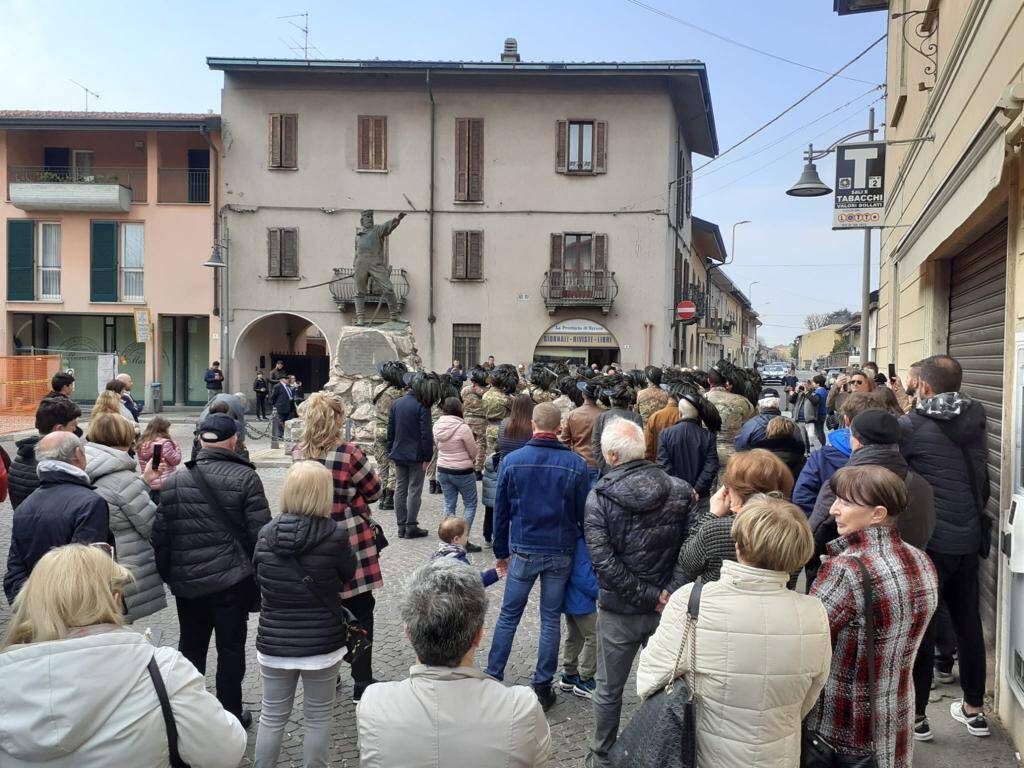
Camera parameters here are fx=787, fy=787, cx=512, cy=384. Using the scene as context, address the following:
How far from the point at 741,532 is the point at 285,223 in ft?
81.0

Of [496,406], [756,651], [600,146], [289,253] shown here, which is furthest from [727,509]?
[289,253]

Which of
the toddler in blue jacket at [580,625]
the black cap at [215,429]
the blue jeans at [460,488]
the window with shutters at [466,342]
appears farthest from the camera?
the window with shutters at [466,342]

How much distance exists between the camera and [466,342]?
25.6 metres

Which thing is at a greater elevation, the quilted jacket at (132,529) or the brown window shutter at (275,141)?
the brown window shutter at (275,141)

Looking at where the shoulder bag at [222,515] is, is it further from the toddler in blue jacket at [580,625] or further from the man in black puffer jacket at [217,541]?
the toddler in blue jacket at [580,625]

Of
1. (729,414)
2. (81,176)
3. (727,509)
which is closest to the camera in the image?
(727,509)

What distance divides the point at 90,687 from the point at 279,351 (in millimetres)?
27307

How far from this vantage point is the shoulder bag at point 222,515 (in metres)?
3.79

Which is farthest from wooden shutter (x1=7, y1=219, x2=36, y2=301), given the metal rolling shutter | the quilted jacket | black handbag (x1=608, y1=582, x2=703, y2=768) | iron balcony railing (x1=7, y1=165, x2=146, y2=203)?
black handbag (x1=608, y1=582, x2=703, y2=768)

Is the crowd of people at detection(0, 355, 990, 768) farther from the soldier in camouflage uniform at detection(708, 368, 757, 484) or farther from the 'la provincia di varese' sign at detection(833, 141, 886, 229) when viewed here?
the 'la provincia di varese' sign at detection(833, 141, 886, 229)

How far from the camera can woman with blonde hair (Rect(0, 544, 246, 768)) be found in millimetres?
2029

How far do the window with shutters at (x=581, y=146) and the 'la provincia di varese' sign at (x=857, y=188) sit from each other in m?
15.5

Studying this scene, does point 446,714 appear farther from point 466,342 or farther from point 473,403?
point 466,342

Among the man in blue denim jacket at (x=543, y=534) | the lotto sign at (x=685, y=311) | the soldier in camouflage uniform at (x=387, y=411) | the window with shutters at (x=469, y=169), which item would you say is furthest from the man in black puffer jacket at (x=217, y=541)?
the lotto sign at (x=685, y=311)
